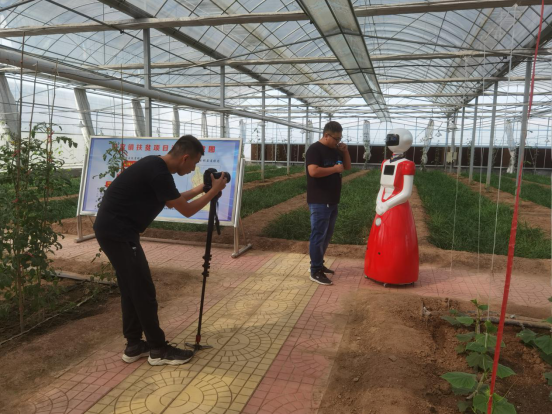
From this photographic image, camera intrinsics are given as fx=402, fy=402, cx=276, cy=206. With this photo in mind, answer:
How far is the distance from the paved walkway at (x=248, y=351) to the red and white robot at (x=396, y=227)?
0.64 ft

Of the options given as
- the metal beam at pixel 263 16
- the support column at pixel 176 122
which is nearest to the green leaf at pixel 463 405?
the metal beam at pixel 263 16

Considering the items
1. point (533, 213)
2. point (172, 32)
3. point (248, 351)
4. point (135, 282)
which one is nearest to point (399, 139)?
point (248, 351)

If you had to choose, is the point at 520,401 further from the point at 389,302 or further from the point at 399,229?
the point at 399,229

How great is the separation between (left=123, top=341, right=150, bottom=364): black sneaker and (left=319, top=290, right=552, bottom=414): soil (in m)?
1.28

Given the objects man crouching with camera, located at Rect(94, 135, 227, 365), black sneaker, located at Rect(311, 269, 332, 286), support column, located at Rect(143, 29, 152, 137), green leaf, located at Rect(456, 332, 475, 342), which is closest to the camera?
man crouching with camera, located at Rect(94, 135, 227, 365)

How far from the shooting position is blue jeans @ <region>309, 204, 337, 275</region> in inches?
164

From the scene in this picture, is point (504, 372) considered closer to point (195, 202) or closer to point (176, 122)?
point (195, 202)

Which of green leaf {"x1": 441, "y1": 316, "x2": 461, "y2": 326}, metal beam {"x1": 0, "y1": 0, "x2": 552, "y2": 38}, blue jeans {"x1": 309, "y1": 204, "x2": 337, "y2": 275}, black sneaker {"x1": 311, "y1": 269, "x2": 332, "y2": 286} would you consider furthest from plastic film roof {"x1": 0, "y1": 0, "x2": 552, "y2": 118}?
green leaf {"x1": 441, "y1": 316, "x2": 461, "y2": 326}

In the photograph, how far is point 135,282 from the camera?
2.55 meters

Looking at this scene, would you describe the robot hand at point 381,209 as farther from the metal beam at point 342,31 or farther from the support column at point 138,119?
the support column at point 138,119

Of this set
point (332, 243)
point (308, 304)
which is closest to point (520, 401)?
point (308, 304)

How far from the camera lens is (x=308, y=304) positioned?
12.3ft

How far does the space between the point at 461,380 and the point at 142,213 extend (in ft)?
6.79

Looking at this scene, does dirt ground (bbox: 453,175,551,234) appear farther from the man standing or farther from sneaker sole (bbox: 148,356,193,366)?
sneaker sole (bbox: 148,356,193,366)
